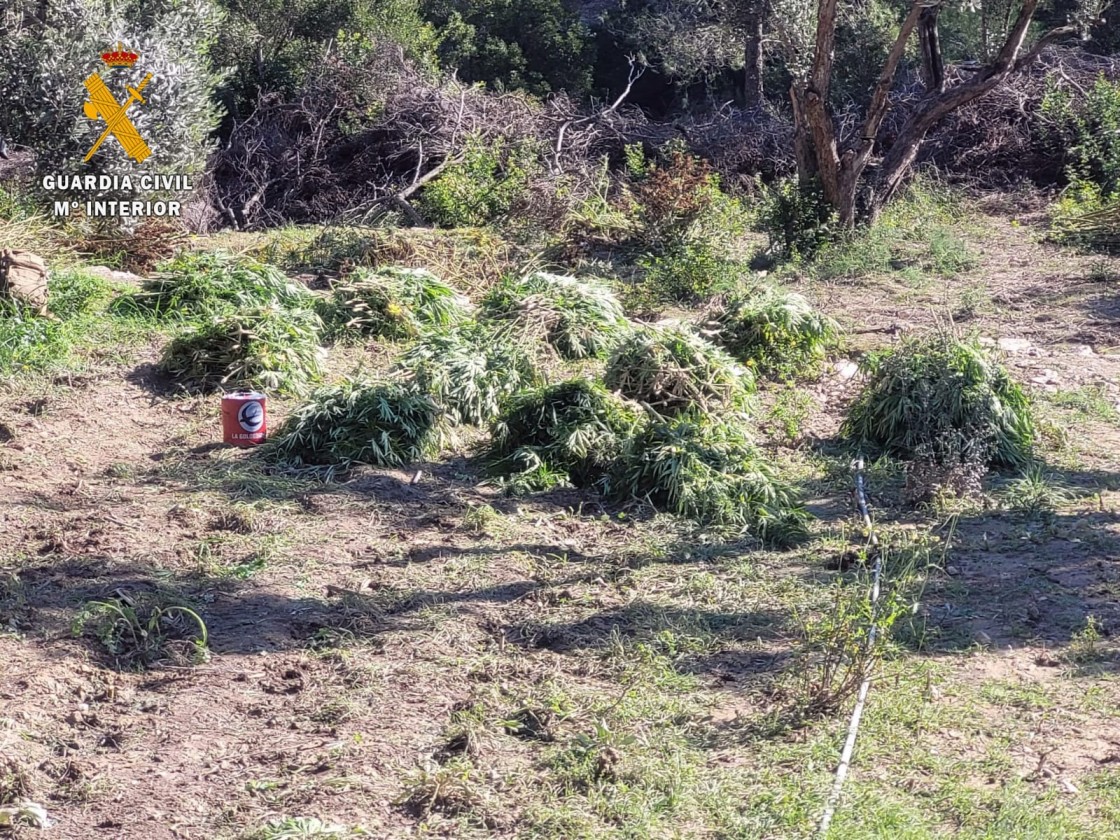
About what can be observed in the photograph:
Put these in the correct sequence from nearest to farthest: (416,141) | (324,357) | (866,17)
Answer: (324,357), (416,141), (866,17)

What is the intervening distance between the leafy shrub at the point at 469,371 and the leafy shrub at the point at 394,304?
97 centimetres

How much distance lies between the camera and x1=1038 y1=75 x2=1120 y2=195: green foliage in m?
13.9

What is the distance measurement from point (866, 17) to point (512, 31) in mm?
5924

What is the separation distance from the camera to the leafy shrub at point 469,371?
22.6 ft

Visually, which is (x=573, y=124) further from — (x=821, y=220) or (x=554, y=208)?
(x=821, y=220)

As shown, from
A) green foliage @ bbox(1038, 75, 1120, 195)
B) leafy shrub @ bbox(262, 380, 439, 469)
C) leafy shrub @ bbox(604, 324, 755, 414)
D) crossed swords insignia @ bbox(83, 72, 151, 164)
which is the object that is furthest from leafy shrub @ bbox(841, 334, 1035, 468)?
green foliage @ bbox(1038, 75, 1120, 195)

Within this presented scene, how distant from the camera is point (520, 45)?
66.4 ft

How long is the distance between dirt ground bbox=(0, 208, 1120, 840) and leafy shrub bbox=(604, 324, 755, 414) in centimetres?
58

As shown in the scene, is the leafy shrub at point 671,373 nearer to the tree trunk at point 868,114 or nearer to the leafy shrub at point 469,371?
the leafy shrub at point 469,371

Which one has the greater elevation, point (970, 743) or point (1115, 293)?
point (1115, 293)

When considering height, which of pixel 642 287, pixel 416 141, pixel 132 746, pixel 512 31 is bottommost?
pixel 132 746

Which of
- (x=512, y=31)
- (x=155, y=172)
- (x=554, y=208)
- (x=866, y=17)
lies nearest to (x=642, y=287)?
(x=554, y=208)

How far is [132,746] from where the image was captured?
12.3ft

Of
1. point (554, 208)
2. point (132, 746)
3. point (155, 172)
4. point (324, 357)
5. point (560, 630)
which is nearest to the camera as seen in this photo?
point (132, 746)
